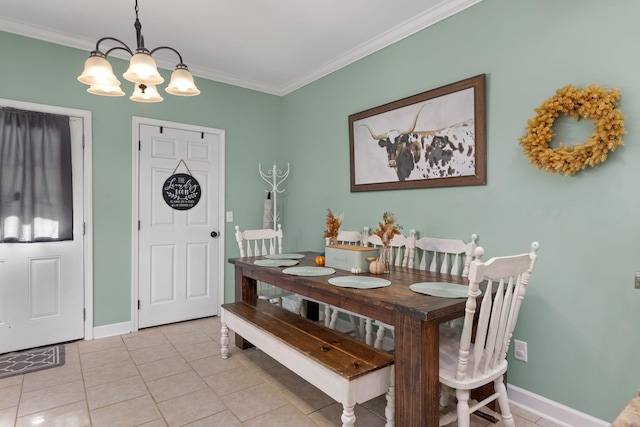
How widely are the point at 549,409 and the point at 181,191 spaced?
3510 millimetres

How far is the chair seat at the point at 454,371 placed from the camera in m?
1.60

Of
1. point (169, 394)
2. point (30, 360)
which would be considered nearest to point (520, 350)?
point (169, 394)

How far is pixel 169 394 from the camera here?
228cm

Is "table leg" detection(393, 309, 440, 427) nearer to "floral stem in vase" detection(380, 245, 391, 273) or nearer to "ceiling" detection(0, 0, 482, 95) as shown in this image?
"floral stem in vase" detection(380, 245, 391, 273)

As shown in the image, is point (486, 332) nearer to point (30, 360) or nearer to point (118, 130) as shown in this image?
point (30, 360)

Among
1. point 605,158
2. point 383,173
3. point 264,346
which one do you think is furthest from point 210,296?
point 605,158

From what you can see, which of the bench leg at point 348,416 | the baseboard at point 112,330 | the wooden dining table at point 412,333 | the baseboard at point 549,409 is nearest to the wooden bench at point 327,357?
the bench leg at point 348,416

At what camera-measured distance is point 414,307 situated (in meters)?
1.56

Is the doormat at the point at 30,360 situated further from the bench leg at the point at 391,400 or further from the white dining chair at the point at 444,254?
the white dining chair at the point at 444,254

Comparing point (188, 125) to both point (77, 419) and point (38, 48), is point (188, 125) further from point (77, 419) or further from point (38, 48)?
point (77, 419)

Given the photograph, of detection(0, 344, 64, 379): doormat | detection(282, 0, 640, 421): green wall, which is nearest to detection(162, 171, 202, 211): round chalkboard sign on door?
detection(0, 344, 64, 379): doormat

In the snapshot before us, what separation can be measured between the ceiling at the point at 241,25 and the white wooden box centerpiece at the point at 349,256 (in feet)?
5.83

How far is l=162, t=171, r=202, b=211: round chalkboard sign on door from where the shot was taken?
142 inches

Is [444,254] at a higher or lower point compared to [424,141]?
lower
